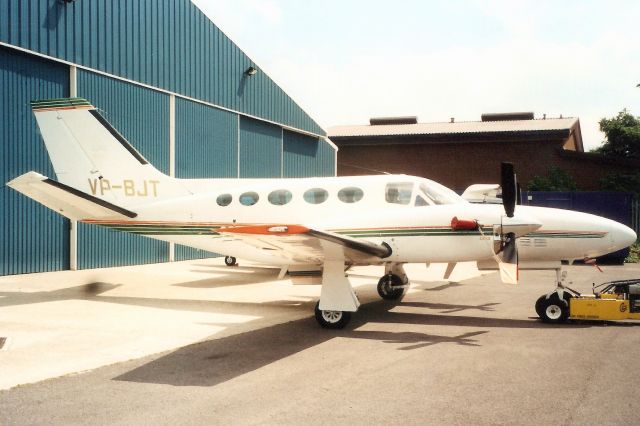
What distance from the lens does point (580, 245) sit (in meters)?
11.1

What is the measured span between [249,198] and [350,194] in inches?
104

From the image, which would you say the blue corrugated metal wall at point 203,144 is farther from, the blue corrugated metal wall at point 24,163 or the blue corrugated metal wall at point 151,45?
the blue corrugated metal wall at point 24,163

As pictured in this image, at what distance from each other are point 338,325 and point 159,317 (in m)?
3.80

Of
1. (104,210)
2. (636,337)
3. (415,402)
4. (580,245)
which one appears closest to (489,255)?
(580,245)

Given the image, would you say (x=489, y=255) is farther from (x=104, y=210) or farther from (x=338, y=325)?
(x=104, y=210)

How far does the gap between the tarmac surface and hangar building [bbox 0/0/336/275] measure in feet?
14.3

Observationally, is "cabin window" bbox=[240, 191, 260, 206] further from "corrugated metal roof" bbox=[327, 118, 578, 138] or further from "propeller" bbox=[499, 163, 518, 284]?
"corrugated metal roof" bbox=[327, 118, 578, 138]

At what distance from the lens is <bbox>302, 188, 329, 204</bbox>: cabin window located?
42.3ft

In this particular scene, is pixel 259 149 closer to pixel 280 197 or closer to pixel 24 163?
pixel 24 163

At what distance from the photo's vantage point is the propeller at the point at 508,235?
1036 cm

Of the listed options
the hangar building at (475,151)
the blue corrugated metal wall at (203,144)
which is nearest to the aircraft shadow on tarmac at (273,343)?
the blue corrugated metal wall at (203,144)

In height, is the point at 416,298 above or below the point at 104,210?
below

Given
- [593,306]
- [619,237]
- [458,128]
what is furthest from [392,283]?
[458,128]

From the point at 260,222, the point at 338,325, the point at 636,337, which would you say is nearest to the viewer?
the point at 636,337
